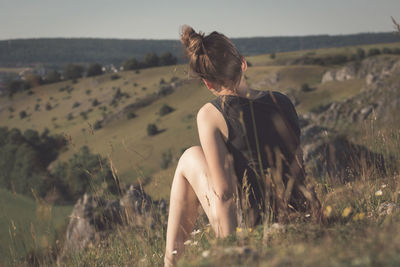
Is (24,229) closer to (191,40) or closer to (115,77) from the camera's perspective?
(191,40)

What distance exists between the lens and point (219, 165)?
203cm

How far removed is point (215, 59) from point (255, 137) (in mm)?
536

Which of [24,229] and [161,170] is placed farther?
[161,170]

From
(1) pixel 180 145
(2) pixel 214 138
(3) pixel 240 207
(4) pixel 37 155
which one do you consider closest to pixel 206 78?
(2) pixel 214 138

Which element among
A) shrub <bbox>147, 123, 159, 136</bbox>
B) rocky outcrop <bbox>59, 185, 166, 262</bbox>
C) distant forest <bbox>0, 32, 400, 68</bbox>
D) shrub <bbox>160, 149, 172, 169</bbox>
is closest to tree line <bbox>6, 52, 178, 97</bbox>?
distant forest <bbox>0, 32, 400, 68</bbox>

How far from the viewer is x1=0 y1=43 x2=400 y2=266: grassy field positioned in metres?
1.21

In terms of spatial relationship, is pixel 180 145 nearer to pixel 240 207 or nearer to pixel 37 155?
pixel 37 155

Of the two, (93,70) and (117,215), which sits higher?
(93,70)

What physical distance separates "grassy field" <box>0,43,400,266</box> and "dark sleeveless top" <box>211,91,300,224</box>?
1.21 feet

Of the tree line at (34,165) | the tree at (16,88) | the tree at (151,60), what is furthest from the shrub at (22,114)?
the tree at (151,60)

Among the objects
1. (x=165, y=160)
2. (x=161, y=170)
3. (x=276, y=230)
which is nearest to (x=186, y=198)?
(x=276, y=230)

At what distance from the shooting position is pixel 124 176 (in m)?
44.2

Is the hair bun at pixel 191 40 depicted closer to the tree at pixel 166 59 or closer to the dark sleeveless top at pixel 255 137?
the dark sleeveless top at pixel 255 137

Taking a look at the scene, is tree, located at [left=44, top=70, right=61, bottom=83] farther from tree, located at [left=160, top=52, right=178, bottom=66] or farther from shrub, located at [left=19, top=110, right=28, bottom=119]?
tree, located at [left=160, top=52, right=178, bottom=66]
